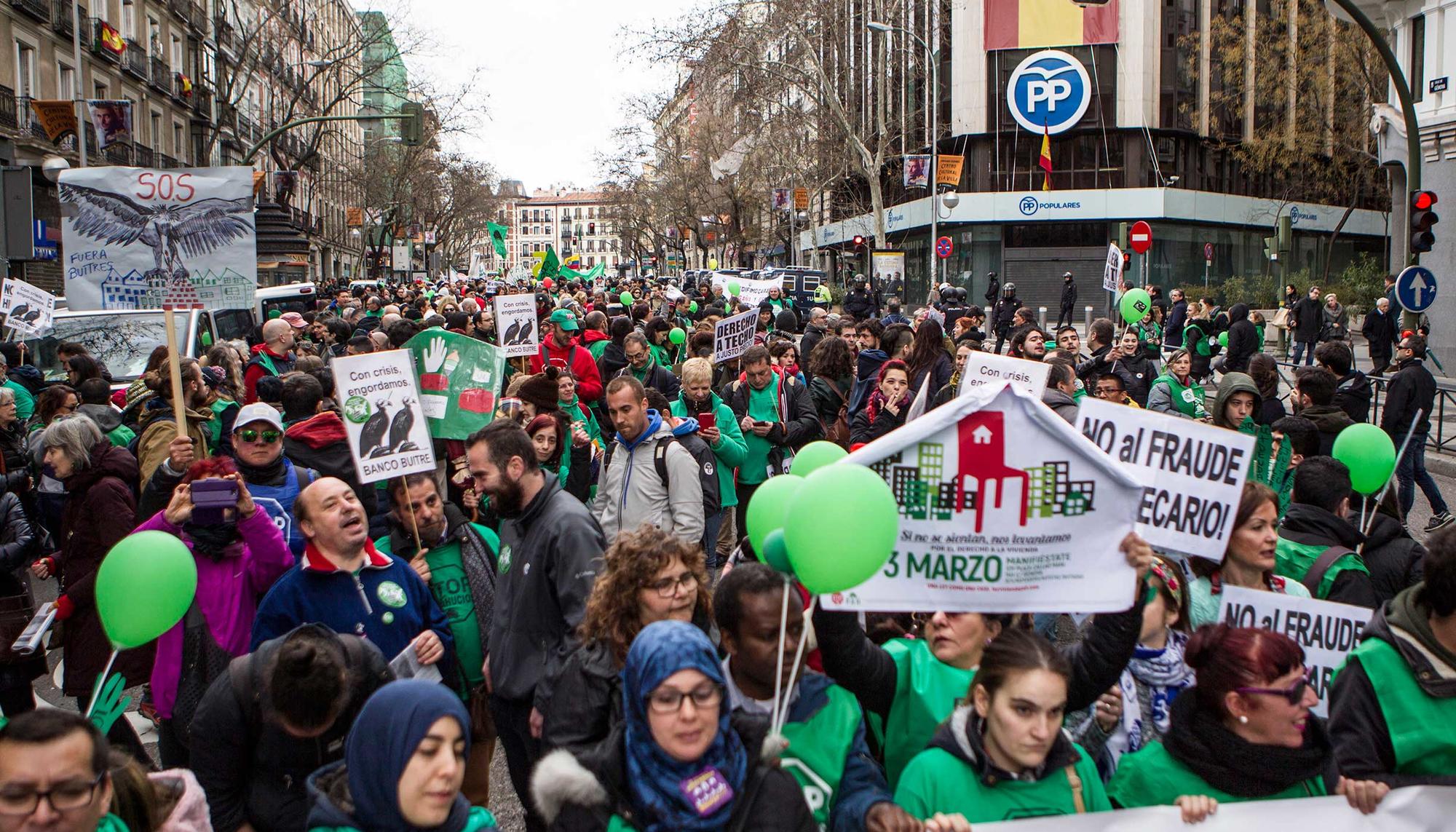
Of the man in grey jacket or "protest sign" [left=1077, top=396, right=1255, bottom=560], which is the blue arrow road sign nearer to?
the man in grey jacket

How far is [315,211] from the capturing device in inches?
3049

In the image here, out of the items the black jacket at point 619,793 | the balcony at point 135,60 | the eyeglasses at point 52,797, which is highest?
the balcony at point 135,60

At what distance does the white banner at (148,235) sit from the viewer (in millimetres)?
6879

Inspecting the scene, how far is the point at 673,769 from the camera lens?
2.78 m

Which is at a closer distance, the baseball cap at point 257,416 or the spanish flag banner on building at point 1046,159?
the baseball cap at point 257,416

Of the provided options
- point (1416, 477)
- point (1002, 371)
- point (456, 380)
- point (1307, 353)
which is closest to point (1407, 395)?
point (1416, 477)

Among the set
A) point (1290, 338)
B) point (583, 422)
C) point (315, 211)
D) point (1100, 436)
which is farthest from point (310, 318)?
point (315, 211)

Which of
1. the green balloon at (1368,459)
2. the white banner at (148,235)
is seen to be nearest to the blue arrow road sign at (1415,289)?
the green balloon at (1368,459)

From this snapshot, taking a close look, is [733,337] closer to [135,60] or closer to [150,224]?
[150,224]

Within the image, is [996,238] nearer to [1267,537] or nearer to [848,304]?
[848,304]

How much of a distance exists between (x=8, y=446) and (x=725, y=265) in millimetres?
77362

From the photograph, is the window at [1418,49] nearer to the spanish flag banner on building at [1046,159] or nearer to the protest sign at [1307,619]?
the spanish flag banner on building at [1046,159]

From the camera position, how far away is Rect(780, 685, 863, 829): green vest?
10.3ft

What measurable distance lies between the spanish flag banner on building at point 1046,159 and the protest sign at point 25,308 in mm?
35129
